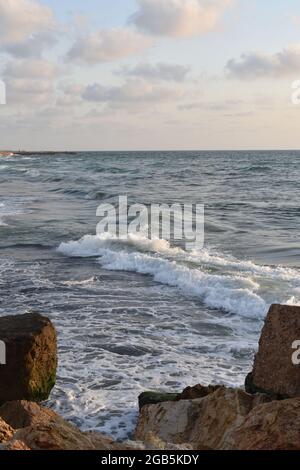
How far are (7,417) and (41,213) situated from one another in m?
21.1

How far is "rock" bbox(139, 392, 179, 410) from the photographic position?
6266 millimetres

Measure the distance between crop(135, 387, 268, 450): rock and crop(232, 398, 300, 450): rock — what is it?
680 mm

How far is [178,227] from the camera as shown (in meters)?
22.4

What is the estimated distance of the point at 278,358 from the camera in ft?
19.3

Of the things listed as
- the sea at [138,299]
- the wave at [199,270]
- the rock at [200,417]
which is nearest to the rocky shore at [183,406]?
the rock at [200,417]

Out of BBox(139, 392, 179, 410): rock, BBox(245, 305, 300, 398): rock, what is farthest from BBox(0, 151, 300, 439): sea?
BBox(245, 305, 300, 398): rock

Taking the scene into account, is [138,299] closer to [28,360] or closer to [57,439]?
[28,360]

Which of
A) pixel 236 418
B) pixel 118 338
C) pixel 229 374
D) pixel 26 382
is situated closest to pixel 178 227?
pixel 118 338
